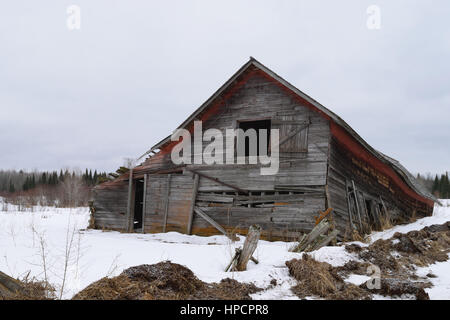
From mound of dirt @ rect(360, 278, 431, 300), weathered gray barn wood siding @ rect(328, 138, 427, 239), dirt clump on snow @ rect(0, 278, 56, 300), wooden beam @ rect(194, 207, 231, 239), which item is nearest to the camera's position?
dirt clump on snow @ rect(0, 278, 56, 300)

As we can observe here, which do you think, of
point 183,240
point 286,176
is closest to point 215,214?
point 183,240

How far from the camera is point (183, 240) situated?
11969mm

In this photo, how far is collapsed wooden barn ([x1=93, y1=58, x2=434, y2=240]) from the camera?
11133 mm

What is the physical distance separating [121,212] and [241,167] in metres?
6.57

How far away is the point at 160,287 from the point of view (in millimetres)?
4242

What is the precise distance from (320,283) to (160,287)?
7.60 ft

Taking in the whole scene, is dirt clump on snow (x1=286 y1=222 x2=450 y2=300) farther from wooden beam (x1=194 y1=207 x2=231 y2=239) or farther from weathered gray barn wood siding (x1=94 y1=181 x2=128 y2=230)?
weathered gray barn wood siding (x1=94 y1=181 x2=128 y2=230)

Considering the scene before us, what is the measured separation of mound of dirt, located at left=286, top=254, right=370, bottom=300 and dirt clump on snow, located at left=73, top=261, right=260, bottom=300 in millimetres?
802

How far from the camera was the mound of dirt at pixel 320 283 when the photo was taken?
4.59 metres


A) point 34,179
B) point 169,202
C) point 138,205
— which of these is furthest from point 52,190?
point 169,202

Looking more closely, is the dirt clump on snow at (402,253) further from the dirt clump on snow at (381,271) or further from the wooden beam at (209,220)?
the wooden beam at (209,220)

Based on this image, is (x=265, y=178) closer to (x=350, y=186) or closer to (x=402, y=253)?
(x=350, y=186)

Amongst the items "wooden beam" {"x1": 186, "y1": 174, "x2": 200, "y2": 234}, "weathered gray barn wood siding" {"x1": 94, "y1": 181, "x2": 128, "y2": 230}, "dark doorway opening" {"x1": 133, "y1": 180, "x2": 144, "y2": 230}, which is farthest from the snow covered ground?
"dark doorway opening" {"x1": 133, "y1": 180, "x2": 144, "y2": 230}
